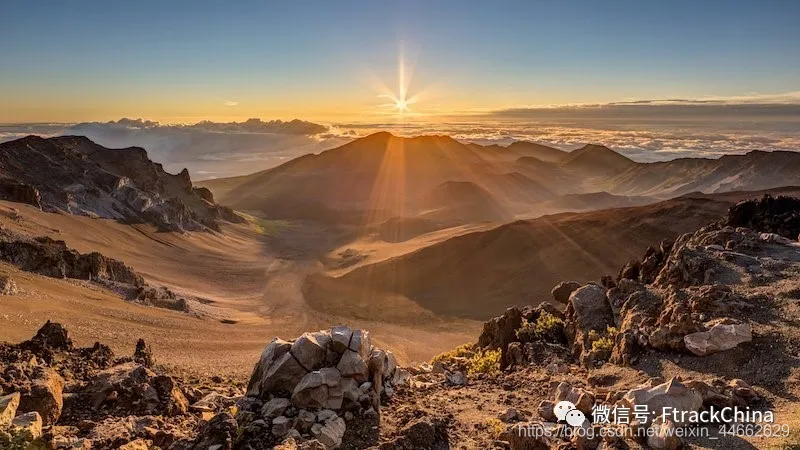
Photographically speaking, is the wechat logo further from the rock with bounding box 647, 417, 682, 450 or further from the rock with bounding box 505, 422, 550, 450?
the rock with bounding box 647, 417, 682, 450

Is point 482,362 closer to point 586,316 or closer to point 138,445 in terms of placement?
point 586,316

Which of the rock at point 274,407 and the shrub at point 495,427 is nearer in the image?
the shrub at point 495,427

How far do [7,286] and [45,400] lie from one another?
54.3ft

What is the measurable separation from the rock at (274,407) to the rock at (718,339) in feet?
22.1

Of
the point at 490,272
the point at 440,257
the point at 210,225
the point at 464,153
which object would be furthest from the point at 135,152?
the point at 464,153

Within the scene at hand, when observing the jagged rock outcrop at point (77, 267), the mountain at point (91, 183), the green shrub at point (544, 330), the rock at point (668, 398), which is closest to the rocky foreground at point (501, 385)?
the rock at point (668, 398)

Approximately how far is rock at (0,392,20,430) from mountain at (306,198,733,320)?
28.1 meters

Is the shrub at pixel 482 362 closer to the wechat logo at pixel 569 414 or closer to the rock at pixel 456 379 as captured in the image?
the rock at pixel 456 379

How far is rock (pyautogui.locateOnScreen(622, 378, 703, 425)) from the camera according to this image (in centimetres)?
639

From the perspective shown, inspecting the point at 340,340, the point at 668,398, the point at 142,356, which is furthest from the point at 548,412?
the point at 142,356

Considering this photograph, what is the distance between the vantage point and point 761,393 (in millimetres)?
6965

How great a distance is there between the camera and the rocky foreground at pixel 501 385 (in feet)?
21.6

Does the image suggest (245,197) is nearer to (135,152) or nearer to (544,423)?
(135,152)

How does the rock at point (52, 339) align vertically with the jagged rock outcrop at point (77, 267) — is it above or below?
above
